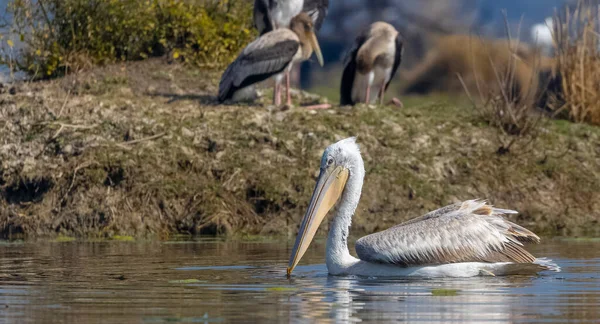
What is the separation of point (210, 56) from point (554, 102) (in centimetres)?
493

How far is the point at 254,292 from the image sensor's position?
7211mm

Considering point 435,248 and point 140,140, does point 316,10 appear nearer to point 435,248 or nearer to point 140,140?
point 140,140

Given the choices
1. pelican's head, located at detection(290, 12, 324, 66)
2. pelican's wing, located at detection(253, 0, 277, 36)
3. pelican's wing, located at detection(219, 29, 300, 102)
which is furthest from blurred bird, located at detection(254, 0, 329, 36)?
pelican's wing, located at detection(219, 29, 300, 102)

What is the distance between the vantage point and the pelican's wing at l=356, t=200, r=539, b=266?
8.22 meters

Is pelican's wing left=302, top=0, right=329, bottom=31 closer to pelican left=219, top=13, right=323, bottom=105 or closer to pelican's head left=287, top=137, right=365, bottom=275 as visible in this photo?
pelican left=219, top=13, right=323, bottom=105

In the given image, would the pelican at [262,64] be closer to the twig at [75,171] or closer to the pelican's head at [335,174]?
the twig at [75,171]

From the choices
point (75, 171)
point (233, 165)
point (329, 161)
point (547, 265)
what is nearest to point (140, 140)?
point (75, 171)

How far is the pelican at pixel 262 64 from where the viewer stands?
1529 centimetres

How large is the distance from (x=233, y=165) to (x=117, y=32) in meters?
4.01

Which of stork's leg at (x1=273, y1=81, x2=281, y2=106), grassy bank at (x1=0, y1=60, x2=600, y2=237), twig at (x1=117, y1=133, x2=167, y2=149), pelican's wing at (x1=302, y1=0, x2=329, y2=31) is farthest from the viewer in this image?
pelican's wing at (x1=302, y1=0, x2=329, y2=31)

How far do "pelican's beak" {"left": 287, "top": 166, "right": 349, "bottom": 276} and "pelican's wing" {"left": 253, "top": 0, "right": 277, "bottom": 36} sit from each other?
823 cm

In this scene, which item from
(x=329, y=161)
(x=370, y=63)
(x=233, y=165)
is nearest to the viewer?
(x=329, y=161)

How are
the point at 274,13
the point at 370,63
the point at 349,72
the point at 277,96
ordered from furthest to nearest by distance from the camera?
the point at 274,13 → the point at 349,72 → the point at 370,63 → the point at 277,96

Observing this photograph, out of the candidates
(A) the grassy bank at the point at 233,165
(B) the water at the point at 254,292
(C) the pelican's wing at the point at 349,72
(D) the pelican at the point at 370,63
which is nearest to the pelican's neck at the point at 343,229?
(B) the water at the point at 254,292
